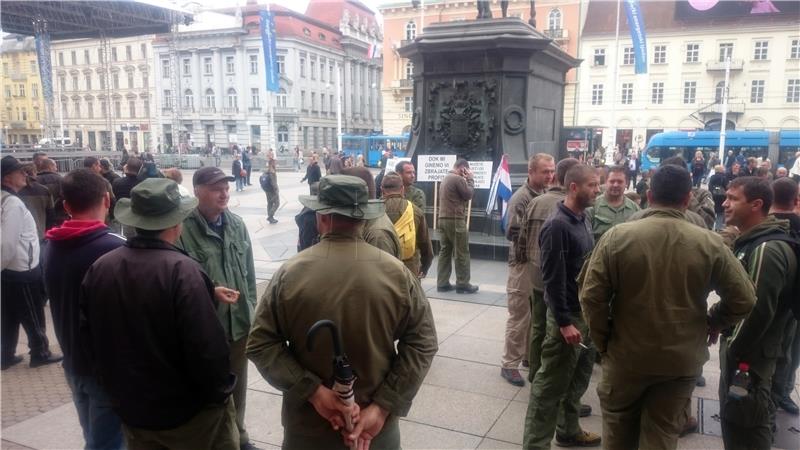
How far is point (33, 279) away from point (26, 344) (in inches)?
42.6

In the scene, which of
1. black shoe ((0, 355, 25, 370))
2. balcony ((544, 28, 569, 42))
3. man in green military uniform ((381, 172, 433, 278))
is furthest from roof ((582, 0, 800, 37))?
black shoe ((0, 355, 25, 370))

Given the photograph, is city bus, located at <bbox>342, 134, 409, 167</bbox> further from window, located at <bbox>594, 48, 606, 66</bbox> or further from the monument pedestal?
the monument pedestal

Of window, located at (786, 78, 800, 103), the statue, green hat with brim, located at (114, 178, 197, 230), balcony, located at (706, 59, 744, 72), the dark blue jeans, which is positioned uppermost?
balcony, located at (706, 59, 744, 72)

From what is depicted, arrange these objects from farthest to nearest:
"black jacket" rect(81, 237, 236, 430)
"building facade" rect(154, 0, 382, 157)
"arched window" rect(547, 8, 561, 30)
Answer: "building facade" rect(154, 0, 382, 157) → "arched window" rect(547, 8, 561, 30) → "black jacket" rect(81, 237, 236, 430)

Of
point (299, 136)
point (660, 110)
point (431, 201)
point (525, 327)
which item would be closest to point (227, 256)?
point (525, 327)

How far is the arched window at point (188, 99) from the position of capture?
2630 inches

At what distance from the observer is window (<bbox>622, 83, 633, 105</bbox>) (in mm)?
50438

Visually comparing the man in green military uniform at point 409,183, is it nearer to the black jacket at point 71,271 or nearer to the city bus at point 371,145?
the black jacket at point 71,271

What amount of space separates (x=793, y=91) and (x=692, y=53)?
8521 millimetres

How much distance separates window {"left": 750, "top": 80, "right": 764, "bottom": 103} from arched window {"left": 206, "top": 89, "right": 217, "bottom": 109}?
5517 cm

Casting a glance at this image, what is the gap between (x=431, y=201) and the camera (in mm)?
10805

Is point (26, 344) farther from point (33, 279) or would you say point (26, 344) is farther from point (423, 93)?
point (423, 93)

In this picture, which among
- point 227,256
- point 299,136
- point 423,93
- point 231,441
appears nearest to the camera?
point 231,441

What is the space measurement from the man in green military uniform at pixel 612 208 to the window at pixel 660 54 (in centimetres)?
5079
